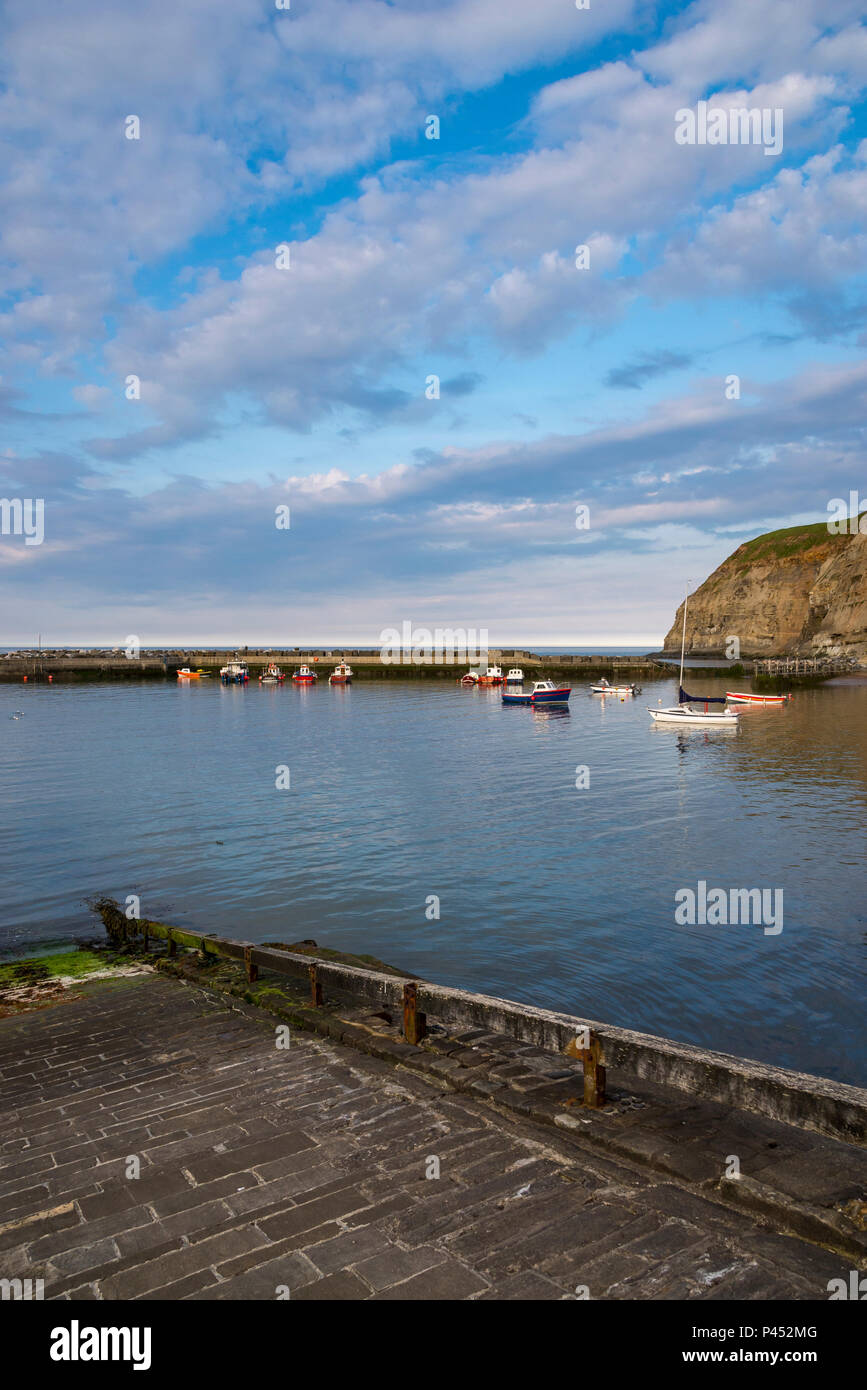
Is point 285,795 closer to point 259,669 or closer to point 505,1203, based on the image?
point 505,1203

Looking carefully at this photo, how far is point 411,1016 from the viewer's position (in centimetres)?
840

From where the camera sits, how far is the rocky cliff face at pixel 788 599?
119 meters

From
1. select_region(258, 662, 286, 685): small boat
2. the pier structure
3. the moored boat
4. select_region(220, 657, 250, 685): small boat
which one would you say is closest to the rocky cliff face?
the moored boat

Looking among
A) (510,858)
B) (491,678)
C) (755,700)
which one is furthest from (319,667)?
(510,858)

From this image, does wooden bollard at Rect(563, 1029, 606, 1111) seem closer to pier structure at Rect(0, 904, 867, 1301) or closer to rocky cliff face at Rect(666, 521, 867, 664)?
pier structure at Rect(0, 904, 867, 1301)

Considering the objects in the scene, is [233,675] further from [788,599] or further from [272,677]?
[788,599]

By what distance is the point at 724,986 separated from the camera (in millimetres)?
14633

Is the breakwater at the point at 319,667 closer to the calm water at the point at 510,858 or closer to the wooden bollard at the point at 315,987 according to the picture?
the calm water at the point at 510,858

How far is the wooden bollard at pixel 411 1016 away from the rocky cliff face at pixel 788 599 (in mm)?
124008

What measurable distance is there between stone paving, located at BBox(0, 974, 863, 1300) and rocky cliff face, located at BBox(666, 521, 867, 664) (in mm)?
125456

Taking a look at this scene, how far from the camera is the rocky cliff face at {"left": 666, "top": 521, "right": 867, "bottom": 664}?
392 feet

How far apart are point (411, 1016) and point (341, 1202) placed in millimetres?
2815

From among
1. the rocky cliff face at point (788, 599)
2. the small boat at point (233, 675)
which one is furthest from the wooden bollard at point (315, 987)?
the rocky cliff face at point (788, 599)
